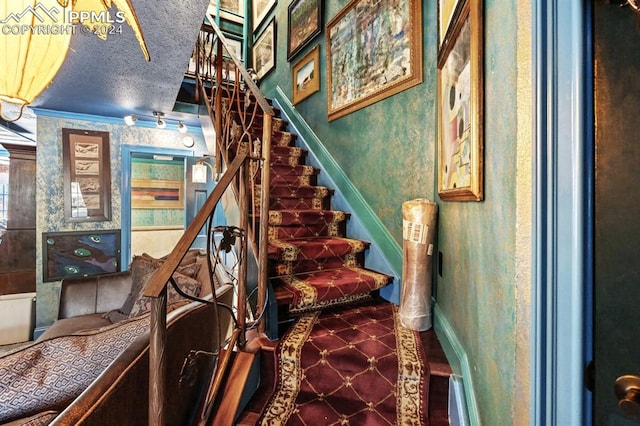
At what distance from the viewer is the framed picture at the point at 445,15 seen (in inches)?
47.3

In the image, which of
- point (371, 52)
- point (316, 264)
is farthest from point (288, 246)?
point (371, 52)

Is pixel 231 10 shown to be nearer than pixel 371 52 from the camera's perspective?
No

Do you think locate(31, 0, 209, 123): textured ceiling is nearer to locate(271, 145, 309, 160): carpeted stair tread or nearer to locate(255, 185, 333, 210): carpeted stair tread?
locate(271, 145, 309, 160): carpeted stair tread

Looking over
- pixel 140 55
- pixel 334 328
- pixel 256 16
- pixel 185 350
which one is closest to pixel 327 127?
pixel 140 55

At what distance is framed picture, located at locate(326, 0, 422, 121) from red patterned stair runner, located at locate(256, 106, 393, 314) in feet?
2.73

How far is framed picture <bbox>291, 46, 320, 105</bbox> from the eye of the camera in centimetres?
312

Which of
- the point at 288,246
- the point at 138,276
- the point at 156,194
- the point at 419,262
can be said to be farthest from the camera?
the point at 156,194

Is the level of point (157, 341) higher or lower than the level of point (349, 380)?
higher

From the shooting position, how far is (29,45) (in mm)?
1216

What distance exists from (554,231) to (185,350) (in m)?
1.49

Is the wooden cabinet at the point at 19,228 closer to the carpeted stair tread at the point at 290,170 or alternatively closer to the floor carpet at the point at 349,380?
the carpeted stair tread at the point at 290,170

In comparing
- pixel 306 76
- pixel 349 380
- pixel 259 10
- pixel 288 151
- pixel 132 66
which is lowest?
pixel 349 380

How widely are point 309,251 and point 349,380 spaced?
0.88 meters

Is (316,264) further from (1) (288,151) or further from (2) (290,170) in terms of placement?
(1) (288,151)
